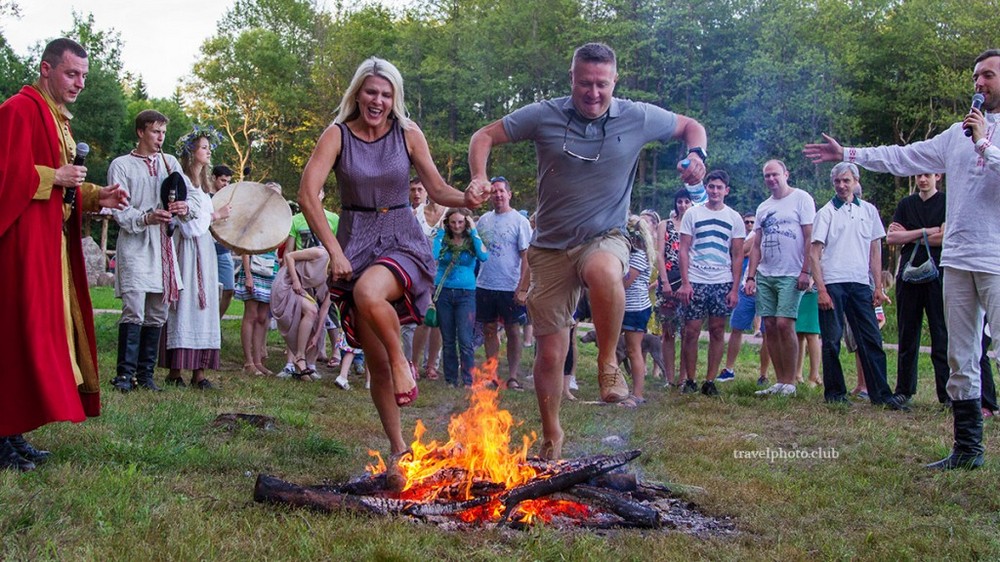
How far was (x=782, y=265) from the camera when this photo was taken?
9.84 metres

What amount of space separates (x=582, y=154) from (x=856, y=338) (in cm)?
497

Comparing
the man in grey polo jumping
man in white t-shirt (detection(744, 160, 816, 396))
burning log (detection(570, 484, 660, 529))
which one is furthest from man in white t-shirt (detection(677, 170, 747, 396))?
burning log (detection(570, 484, 660, 529))

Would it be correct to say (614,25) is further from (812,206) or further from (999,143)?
(999,143)

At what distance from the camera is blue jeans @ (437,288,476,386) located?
35.3 ft

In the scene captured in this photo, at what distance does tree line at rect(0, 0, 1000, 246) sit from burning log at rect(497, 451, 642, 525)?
97.8ft

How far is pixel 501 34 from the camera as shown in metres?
46.3

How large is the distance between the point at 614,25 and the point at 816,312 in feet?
106

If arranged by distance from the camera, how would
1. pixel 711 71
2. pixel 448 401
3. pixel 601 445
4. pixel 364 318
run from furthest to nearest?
pixel 711 71, pixel 448 401, pixel 601 445, pixel 364 318

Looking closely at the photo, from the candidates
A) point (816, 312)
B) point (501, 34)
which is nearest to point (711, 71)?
point (501, 34)

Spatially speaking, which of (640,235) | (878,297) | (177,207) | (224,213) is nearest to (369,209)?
(177,207)

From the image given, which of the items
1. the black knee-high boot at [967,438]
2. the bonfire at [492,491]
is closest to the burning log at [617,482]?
the bonfire at [492,491]

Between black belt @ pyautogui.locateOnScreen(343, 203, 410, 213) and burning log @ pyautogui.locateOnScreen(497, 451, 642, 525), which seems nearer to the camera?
burning log @ pyautogui.locateOnScreen(497, 451, 642, 525)

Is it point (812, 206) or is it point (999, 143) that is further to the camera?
point (812, 206)

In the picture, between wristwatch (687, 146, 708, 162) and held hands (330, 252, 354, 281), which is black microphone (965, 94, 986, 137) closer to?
wristwatch (687, 146, 708, 162)
